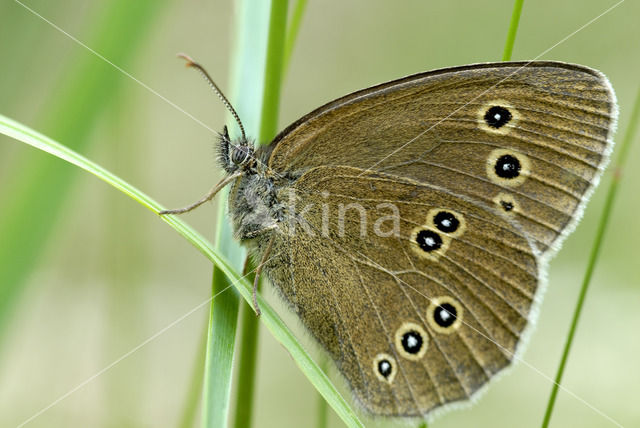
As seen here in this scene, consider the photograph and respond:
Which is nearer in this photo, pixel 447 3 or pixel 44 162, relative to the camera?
pixel 44 162

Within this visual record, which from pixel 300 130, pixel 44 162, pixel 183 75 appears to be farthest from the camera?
pixel 183 75

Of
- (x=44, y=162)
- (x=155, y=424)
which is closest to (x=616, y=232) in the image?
(x=44, y=162)

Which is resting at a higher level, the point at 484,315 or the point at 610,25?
the point at 610,25

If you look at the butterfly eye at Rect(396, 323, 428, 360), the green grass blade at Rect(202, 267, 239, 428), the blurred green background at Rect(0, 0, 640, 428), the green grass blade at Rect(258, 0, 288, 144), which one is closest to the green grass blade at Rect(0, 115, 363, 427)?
the green grass blade at Rect(202, 267, 239, 428)

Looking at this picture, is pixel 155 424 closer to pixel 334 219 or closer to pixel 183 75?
pixel 334 219

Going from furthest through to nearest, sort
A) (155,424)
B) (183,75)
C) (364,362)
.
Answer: (183,75)
(155,424)
(364,362)

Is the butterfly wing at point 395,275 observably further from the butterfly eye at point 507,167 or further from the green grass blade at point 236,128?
the green grass blade at point 236,128

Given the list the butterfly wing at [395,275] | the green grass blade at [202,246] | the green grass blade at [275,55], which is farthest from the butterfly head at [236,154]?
the green grass blade at [202,246]
